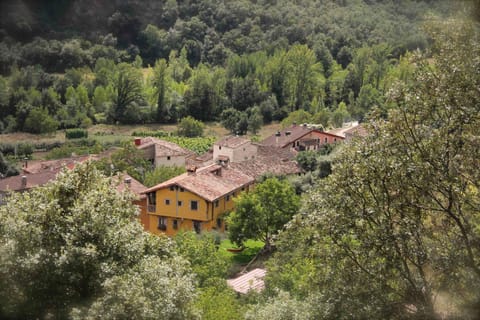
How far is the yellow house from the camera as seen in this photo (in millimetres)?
30609

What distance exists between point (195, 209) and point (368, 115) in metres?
20.5

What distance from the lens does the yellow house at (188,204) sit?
100ft

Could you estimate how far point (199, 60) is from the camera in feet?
335

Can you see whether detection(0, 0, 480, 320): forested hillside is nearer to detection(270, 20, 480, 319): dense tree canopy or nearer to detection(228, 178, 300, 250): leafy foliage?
detection(270, 20, 480, 319): dense tree canopy

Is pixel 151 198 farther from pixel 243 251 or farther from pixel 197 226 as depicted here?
pixel 243 251

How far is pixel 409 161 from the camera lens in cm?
994

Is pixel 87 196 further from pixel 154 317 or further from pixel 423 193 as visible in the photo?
pixel 423 193

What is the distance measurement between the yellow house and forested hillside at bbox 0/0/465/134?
26.4 meters

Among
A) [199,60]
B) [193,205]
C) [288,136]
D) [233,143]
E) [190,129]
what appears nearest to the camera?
[193,205]

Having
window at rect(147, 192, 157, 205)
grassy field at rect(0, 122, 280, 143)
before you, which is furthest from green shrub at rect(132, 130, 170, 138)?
window at rect(147, 192, 157, 205)

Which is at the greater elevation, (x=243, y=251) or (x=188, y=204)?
(x=188, y=204)

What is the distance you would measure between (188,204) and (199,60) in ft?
242

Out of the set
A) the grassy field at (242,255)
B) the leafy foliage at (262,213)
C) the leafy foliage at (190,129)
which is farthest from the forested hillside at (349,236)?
the leafy foliage at (190,129)

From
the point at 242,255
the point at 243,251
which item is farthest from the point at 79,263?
the point at 243,251
